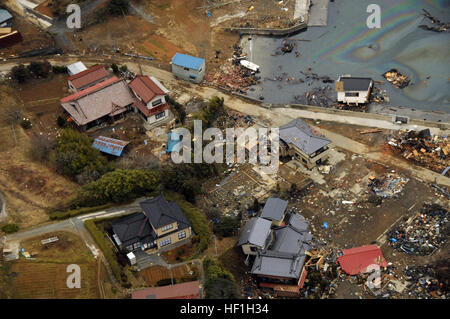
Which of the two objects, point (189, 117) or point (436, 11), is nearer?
point (189, 117)

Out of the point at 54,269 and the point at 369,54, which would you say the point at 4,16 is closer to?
the point at 54,269

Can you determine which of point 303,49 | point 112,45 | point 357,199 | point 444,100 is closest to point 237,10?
point 303,49

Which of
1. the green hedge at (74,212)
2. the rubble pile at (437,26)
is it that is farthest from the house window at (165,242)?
the rubble pile at (437,26)

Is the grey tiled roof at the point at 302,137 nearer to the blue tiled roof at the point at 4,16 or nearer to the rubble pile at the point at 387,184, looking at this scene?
the rubble pile at the point at 387,184

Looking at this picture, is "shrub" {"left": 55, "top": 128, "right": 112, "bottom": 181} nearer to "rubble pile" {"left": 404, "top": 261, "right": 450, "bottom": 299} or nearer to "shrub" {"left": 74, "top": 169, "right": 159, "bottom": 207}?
"shrub" {"left": 74, "top": 169, "right": 159, "bottom": 207}

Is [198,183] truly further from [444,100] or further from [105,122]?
[444,100]

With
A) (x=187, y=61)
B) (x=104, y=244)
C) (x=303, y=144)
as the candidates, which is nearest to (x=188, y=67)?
(x=187, y=61)

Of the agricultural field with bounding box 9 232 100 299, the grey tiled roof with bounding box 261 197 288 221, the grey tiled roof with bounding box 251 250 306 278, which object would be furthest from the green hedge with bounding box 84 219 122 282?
the grey tiled roof with bounding box 261 197 288 221
